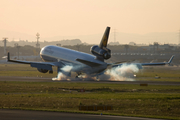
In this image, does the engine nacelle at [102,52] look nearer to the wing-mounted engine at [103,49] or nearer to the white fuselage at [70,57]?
the wing-mounted engine at [103,49]

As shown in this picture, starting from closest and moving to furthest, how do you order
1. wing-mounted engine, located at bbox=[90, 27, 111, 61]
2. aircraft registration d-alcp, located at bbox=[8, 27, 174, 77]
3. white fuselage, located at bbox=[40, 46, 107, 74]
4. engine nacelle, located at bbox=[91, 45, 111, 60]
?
wing-mounted engine, located at bbox=[90, 27, 111, 61]
engine nacelle, located at bbox=[91, 45, 111, 60]
aircraft registration d-alcp, located at bbox=[8, 27, 174, 77]
white fuselage, located at bbox=[40, 46, 107, 74]

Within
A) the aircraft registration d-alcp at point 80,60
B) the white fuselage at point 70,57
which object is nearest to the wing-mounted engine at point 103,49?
the aircraft registration d-alcp at point 80,60

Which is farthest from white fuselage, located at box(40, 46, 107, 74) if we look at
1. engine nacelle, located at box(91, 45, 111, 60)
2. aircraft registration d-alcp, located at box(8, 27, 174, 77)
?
engine nacelle, located at box(91, 45, 111, 60)

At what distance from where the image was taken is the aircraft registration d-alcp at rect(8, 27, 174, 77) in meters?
63.8

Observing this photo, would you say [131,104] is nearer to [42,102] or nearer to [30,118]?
[42,102]

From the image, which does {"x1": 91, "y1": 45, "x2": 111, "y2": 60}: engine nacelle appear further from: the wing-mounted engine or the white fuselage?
the white fuselage

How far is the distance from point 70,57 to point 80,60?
8.82m

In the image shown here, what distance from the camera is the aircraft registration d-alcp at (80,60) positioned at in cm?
6382

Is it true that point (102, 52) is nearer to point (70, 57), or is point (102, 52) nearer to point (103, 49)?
point (103, 49)

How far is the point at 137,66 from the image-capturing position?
72000 millimetres

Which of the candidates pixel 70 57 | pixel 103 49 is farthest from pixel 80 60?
pixel 70 57

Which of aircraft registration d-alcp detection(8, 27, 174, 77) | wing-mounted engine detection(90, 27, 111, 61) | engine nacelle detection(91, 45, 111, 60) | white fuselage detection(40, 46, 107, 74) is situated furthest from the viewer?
white fuselage detection(40, 46, 107, 74)

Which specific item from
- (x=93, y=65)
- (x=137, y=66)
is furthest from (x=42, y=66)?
(x=137, y=66)

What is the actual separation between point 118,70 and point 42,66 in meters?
16.7
